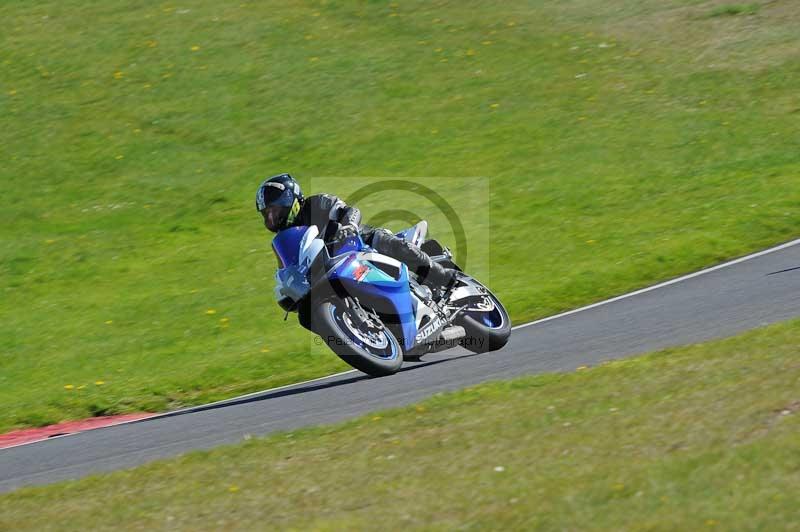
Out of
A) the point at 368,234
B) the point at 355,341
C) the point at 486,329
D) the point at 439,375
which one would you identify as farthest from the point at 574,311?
the point at 355,341

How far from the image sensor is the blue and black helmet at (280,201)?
10.4m

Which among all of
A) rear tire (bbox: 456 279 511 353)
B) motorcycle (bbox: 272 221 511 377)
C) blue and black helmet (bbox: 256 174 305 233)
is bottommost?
rear tire (bbox: 456 279 511 353)

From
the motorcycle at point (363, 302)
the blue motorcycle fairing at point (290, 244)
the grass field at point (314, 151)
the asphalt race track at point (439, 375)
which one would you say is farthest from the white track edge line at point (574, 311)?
the blue motorcycle fairing at point (290, 244)

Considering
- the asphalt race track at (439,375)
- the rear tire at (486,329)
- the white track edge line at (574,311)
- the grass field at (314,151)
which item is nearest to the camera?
the asphalt race track at (439,375)

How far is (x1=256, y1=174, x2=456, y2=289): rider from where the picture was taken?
1044 cm

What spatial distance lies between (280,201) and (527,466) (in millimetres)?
4306

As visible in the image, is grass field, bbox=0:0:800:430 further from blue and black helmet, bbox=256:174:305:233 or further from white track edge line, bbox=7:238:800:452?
blue and black helmet, bbox=256:174:305:233

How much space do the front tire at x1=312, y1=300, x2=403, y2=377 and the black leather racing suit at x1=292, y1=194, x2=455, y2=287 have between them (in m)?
0.80

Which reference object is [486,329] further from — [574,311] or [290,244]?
[574,311]

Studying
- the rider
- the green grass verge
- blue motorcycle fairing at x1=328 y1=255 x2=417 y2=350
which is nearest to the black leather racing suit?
the rider

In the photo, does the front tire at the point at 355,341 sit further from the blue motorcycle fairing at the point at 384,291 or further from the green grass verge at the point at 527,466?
the green grass verge at the point at 527,466

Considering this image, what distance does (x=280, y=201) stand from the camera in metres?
10.4

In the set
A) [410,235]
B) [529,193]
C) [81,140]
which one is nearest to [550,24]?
[529,193]

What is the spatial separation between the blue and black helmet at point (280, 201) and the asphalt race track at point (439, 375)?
1.71 metres
